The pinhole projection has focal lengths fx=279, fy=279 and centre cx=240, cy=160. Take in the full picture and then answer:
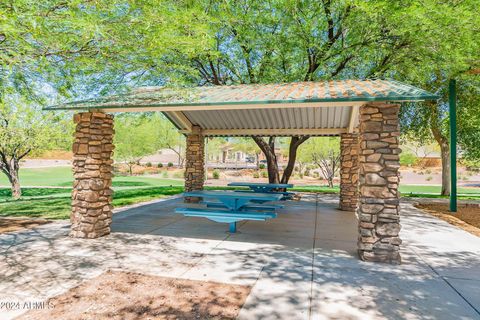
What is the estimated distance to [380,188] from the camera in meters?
5.08

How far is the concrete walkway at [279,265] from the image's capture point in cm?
346

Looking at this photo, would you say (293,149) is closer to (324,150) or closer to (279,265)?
(279,265)

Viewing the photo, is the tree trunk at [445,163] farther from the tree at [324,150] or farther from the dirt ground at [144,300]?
the dirt ground at [144,300]

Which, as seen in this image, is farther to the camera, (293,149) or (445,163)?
(445,163)

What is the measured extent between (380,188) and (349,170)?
509cm

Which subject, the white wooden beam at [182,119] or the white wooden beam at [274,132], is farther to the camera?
the white wooden beam at [274,132]

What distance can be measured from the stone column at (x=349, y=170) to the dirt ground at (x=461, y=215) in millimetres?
2879

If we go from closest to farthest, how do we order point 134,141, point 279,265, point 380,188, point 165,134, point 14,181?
1. point 279,265
2. point 380,188
3. point 14,181
4. point 134,141
5. point 165,134

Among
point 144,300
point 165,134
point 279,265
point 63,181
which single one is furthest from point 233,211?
point 165,134

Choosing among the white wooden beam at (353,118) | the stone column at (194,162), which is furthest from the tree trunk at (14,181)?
the white wooden beam at (353,118)

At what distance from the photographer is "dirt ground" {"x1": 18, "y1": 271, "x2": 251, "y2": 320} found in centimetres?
316

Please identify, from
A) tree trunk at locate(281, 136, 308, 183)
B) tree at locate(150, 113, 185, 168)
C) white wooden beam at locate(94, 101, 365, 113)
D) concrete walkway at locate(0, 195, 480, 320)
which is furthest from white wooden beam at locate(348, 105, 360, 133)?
tree at locate(150, 113, 185, 168)

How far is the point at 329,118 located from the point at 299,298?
22.7ft

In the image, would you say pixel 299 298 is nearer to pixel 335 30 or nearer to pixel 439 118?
pixel 335 30
